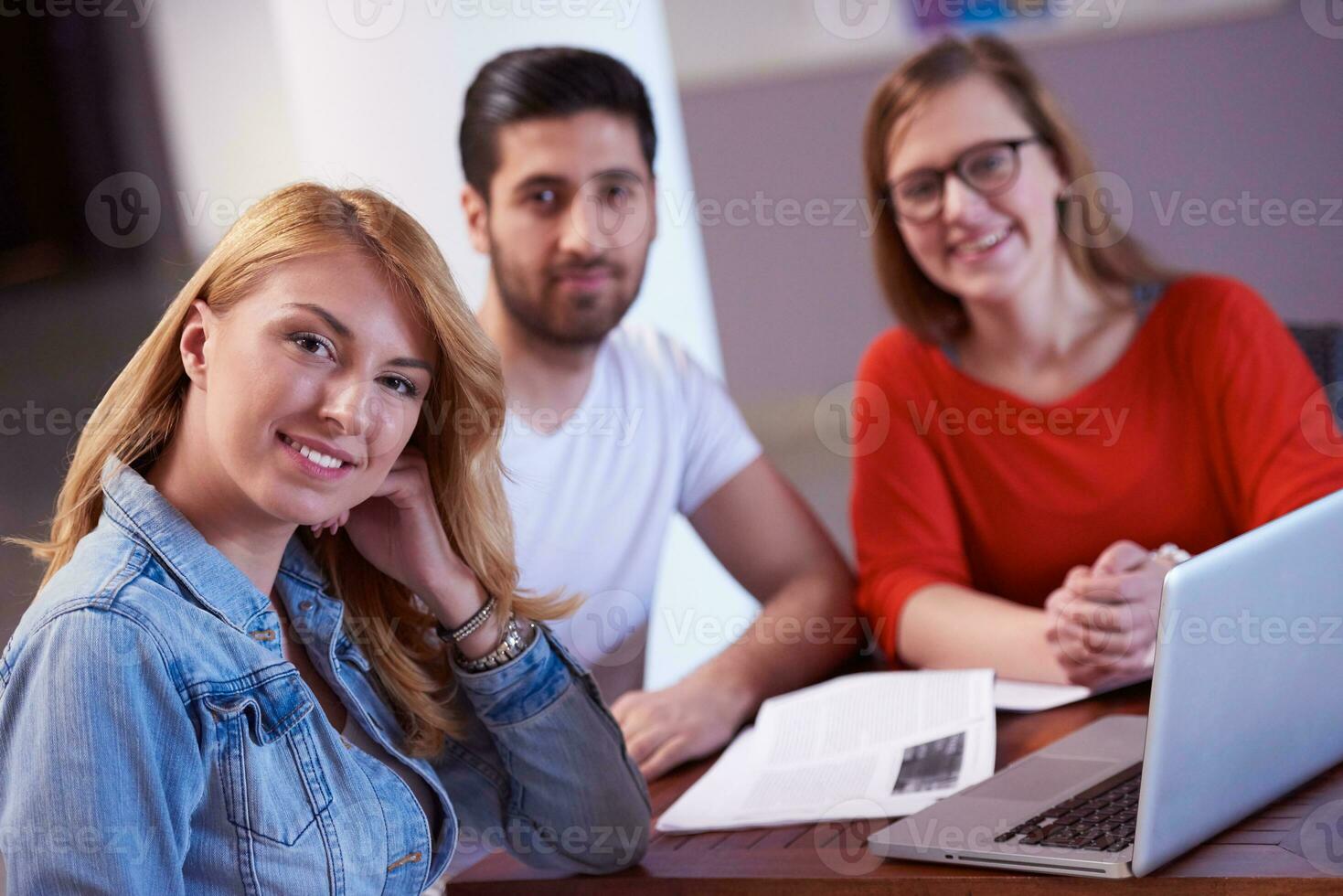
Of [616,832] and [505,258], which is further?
[505,258]

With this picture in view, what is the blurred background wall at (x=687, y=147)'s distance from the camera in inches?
82.7

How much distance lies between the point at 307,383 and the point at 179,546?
0.15 meters

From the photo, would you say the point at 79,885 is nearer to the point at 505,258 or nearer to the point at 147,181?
the point at 505,258

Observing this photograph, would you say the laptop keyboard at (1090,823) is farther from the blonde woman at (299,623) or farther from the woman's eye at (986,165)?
the woman's eye at (986,165)

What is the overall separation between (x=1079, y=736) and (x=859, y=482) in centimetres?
73

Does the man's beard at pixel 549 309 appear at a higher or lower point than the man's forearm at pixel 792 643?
higher

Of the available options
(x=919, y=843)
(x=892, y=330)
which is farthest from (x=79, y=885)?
(x=892, y=330)

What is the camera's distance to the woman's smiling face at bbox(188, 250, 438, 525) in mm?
1005

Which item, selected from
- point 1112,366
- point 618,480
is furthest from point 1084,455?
point 618,480

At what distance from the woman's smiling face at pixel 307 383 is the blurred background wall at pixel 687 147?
31.2 inches

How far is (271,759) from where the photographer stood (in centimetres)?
98

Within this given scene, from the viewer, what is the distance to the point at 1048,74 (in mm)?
4102

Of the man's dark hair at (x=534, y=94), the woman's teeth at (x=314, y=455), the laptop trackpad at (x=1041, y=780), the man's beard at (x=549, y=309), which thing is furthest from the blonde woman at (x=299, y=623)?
the man's dark hair at (x=534, y=94)

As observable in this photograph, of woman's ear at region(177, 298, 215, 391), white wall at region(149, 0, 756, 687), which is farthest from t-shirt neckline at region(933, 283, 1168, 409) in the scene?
woman's ear at region(177, 298, 215, 391)
